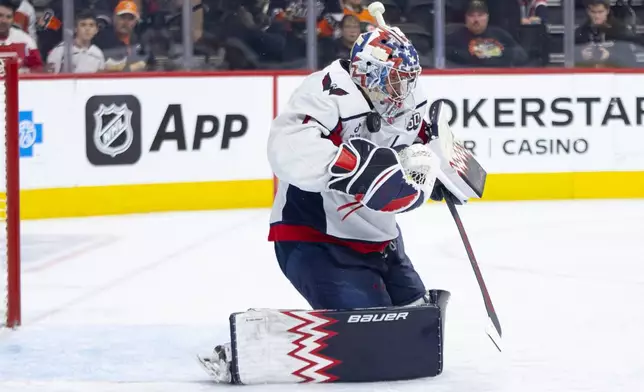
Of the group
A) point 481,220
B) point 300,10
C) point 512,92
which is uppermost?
point 300,10

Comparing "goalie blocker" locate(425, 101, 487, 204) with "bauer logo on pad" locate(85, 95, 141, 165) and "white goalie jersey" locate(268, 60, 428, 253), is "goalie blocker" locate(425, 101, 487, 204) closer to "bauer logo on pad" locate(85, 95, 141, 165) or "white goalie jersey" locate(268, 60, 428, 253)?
"white goalie jersey" locate(268, 60, 428, 253)

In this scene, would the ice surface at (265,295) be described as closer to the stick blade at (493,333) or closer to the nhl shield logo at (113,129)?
the stick blade at (493,333)

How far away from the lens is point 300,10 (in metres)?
7.71

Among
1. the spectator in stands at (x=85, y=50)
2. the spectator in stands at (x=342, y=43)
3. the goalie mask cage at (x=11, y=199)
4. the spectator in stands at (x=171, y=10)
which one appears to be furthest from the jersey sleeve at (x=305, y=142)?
the spectator in stands at (x=342, y=43)

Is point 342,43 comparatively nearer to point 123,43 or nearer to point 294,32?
point 294,32

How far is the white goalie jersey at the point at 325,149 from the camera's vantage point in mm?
3070

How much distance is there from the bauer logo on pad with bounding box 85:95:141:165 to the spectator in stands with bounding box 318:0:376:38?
4.21ft

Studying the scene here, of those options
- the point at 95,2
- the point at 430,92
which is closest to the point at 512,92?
the point at 430,92

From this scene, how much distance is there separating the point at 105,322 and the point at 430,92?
3.83 metres

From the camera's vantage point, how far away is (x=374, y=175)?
119 inches

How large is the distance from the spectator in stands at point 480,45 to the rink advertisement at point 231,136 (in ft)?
0.43

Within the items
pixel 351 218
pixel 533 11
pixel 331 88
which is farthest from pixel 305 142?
pixel 533 11

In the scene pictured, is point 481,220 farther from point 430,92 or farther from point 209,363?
point 209,363

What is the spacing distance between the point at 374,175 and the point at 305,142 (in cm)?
19
